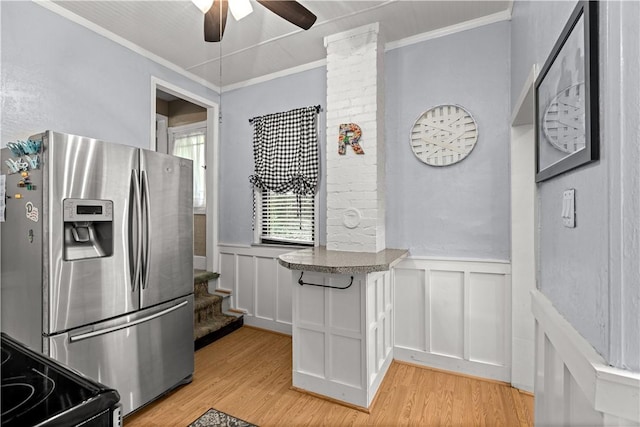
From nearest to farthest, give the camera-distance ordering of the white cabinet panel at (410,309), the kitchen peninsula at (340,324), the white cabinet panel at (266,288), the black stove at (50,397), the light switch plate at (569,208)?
the black stove at (50,397) → the light switch plate at (569,208) → the kitchen peninsula at (340,324) → the white cabinet panel at (410,309) → the white cabinet panel at (266,288)

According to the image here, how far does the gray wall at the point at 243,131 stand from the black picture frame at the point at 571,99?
81.6 inches

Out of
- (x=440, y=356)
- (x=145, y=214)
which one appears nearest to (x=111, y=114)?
(x=145, y=214)

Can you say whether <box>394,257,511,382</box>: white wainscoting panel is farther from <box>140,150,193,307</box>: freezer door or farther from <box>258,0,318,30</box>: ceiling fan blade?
<box>258,0,318,30</box>: ceiling fan blade

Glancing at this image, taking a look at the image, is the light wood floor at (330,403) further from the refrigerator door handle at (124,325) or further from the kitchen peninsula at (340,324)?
the refrigerator door handle at (124,325)

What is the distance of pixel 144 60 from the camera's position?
2863mm

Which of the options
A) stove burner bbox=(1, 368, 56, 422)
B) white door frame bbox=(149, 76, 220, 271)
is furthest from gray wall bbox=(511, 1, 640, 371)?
white door frame bbox=(149, 76, 220, 271)

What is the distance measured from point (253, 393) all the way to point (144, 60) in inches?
117

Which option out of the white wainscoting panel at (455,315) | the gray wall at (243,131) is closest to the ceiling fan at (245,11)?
the gray wall at (243,131)

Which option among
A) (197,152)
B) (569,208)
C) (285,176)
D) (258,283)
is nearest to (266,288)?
(258,283)

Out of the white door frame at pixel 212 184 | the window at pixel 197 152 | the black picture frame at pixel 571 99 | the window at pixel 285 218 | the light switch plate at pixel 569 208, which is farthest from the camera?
the window at pixel 197 152

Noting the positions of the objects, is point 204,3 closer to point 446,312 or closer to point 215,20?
point 215,20

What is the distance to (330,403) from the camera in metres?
2.11

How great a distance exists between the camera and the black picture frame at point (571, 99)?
32.5 inches

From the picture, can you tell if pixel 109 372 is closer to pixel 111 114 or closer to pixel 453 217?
pixel 111 114
